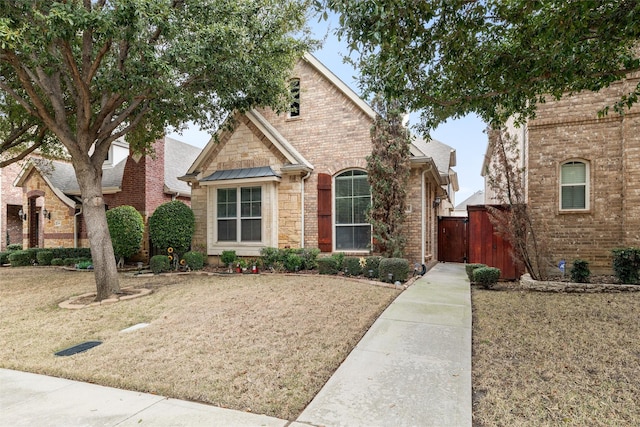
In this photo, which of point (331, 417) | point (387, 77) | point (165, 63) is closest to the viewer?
point (331, 417)

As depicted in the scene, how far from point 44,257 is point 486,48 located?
1859cm

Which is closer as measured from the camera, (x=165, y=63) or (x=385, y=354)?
(x=385, y=354)

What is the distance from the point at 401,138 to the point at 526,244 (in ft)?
14.3

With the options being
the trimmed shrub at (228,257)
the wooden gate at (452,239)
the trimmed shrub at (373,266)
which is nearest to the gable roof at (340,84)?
the trimmed shrub at (373,266)

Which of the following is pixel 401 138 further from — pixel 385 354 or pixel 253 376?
pixel 253 376

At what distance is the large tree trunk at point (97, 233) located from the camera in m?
8.05

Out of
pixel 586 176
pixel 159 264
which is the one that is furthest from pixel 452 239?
pixel 159 264

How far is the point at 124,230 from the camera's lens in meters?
12.6

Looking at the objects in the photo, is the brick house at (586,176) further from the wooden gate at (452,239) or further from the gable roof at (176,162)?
the gable roof at (176,162)

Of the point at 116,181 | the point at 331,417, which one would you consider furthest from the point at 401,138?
the point at 116,181

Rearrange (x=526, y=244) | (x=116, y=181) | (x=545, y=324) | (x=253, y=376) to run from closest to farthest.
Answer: (x=253, y=376) → (x=545, y=324) → (x=526, y=244) → (x=116, y=181)

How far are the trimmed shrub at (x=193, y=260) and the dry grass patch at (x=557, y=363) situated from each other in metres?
9.00

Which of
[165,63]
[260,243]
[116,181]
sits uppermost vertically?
[165,63]

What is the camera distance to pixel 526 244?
28.8ft
